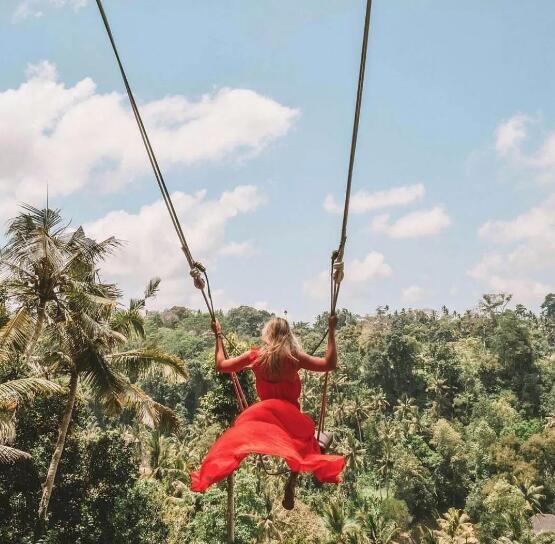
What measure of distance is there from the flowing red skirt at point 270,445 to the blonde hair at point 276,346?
24 centimetres

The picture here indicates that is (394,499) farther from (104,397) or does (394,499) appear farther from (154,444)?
(104,397)

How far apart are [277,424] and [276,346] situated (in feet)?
1.65

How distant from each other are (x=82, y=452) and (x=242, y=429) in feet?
42.4

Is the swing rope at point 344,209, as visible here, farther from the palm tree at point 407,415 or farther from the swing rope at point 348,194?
the palm tree at point 407,415

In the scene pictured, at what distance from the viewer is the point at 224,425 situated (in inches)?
720

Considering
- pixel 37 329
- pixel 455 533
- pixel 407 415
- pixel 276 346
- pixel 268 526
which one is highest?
pixel 407 415

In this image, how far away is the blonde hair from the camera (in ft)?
12.0

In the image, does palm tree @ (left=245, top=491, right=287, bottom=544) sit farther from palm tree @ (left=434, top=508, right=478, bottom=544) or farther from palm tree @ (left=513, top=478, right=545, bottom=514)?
palm tree @ (left=513, top=478, right=545, bottom=514)

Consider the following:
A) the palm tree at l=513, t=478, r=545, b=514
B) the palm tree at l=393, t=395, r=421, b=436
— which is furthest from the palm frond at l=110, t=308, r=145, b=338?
the palm tree at l=393, t=395, r=421, b=436

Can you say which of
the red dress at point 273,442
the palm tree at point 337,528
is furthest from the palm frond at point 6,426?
the palm tree at point 337,528

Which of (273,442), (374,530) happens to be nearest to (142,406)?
(273,442)

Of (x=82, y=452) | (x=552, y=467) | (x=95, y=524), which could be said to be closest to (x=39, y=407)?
(x=82, y=452)

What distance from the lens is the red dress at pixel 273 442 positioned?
10.8 ft

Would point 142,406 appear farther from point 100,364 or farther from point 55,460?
point 55,460
